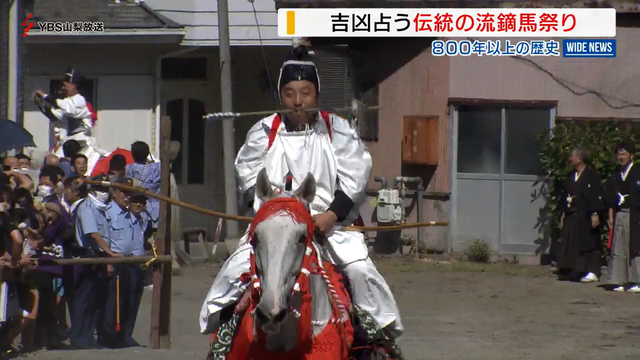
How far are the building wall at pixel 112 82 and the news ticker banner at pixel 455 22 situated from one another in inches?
143

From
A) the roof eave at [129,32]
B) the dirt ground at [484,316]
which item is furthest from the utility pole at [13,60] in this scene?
the roof eave at [129,32]

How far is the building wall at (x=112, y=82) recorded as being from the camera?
20453 millimetres

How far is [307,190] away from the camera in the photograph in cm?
544

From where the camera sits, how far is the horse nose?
4754 millimetres

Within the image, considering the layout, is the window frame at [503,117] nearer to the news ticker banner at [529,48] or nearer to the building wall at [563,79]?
the building wall at [563,79]

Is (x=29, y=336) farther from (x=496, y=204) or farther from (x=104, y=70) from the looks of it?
(x=104, y=70)

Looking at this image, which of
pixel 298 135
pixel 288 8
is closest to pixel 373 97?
pixel 288 8

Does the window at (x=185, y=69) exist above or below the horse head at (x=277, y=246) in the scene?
above

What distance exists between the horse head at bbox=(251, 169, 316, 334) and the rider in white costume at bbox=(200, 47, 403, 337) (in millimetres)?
567

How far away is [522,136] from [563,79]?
1.08m

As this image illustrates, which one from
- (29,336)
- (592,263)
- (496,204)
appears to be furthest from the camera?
(496,204)

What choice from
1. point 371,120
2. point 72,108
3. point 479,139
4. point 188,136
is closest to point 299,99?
point 72,108

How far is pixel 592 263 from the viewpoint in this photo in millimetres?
15438

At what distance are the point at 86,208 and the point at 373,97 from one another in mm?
8667
